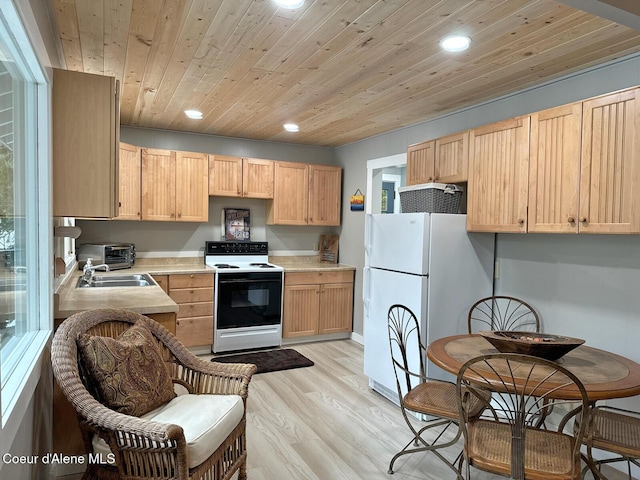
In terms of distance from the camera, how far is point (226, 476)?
73.8 inches

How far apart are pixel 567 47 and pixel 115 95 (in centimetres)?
248

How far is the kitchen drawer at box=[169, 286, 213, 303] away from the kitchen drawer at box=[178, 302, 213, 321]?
41 mm

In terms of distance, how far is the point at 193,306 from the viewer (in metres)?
4.36

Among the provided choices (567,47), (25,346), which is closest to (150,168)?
(25,346)

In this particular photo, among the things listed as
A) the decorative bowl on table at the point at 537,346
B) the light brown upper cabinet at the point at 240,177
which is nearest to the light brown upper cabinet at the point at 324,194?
the light brown upper cabinet at the point at 240,177

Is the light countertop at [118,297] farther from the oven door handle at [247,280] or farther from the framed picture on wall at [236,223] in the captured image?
the framed picture on wall at [236,223]

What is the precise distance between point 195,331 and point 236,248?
112 cm

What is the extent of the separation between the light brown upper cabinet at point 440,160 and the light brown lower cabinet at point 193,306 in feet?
7.64

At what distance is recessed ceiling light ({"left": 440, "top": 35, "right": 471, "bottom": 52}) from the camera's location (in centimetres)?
226

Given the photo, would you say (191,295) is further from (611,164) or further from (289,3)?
(611,164)

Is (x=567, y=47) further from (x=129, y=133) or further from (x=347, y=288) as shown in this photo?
(x=129, y=133)

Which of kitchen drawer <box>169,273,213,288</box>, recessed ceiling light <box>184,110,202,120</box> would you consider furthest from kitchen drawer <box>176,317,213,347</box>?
recessed ceiling light <box>184,110,202,120</box>

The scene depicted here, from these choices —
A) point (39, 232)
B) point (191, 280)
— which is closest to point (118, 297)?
point (39, 232)

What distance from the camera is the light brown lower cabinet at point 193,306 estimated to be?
430 cm
